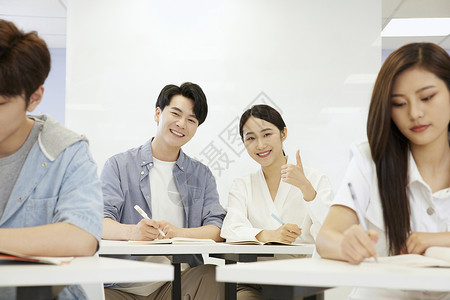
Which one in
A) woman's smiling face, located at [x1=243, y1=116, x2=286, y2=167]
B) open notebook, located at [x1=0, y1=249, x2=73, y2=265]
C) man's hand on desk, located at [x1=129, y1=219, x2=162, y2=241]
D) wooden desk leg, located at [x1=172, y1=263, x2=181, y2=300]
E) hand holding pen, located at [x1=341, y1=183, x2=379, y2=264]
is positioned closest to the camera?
open notebook, located at [x1=0, y1=249, x2=73, y2=265]

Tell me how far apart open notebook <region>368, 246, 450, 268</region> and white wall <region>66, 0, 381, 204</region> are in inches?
106

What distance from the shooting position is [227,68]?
4.03 m

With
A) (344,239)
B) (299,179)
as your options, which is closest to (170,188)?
(299,179)

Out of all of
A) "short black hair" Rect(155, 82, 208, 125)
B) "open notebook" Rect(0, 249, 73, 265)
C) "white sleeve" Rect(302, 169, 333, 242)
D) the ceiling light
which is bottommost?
"open notebook" Rect(0, 249, 73, 265)

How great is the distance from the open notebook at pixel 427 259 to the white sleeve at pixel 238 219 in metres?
1.24

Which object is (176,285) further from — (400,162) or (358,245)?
(358,245)

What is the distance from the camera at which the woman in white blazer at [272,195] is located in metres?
2.53

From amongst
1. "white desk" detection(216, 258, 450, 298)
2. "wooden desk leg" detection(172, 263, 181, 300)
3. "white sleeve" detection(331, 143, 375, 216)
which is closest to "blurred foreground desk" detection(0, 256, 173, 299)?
"white desk" detection(216, 258, 450, 298)

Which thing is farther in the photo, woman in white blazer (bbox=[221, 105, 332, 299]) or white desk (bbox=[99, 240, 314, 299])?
woman in white blazer (bbox=[221, 105, 332, 299])

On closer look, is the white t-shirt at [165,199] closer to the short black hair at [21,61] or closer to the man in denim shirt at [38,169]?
the man in denim shirt at [38,169]

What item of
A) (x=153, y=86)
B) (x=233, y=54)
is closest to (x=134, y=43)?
(x=153, y=86)

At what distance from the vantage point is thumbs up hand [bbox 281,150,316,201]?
8.41ft

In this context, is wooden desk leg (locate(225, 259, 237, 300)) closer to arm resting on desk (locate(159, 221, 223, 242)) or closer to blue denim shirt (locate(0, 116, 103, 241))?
arm resting on desk (locate(159, 221, 223, 242))

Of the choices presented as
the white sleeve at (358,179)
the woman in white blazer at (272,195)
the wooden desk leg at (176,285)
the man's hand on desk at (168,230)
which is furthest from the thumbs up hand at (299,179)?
the white sleeve at (358,179)
